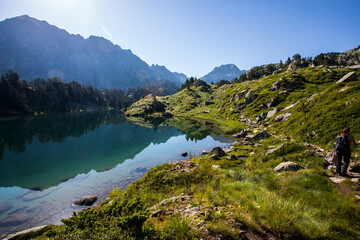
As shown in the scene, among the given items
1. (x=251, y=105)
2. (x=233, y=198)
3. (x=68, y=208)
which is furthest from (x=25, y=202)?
(x=251, y=105)

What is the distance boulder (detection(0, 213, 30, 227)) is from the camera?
1349 cm

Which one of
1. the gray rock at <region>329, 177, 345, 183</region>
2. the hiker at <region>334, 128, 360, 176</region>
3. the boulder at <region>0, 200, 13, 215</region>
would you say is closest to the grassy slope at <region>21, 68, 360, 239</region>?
the gray rock at <region>329, 177, 345, 183</region>

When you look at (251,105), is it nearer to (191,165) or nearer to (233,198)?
(191,165)

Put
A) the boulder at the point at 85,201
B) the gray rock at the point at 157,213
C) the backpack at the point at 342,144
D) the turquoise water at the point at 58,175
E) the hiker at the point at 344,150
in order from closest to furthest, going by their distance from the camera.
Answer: the gray rock at the point at 157,213
the hiker at the point at 344,150
the backpack at the point at 342,144
the turquoise water at the point at 58,175
the boulder at the point at 85,201

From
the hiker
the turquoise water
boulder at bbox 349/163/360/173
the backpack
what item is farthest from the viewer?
the turquoise water

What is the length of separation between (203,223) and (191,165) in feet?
44.1

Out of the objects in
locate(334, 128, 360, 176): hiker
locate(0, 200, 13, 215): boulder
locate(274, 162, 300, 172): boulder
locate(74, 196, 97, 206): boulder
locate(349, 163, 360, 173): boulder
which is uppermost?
locate(334, 128, 360, 176): hiker

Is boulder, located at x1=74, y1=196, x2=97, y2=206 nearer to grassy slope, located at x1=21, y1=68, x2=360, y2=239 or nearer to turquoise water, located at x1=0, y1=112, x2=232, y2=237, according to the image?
turquoise water, located at x1=0, y1=112, x2=232, y2=237

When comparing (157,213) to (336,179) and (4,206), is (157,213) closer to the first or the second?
(336,179)

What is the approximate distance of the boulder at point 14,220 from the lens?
13.5 meters

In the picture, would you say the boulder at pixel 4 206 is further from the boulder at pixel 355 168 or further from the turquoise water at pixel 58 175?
the boulder at pixel 355 168

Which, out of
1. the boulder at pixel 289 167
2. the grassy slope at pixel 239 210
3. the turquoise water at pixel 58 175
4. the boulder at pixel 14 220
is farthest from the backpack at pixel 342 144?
the boulder at pixel 14 220

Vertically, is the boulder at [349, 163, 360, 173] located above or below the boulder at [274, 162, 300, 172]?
above

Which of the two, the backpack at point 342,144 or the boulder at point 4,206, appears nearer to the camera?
the backpack at point 342,144
